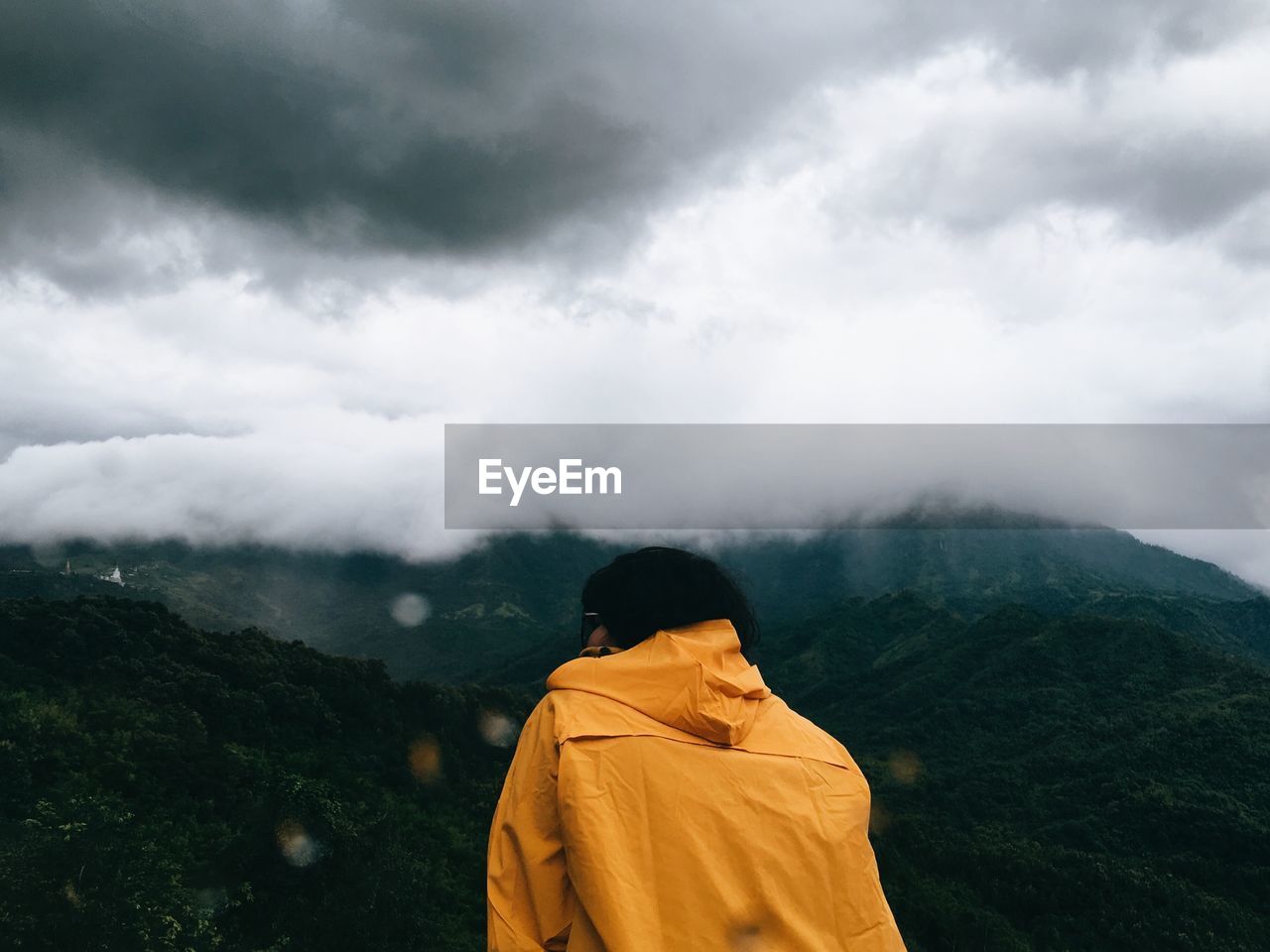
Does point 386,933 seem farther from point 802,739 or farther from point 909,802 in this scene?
point 909,802

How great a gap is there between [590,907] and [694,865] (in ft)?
1.24

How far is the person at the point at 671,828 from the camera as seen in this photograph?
7.85 feet

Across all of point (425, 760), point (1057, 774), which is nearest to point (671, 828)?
point (425, 760)

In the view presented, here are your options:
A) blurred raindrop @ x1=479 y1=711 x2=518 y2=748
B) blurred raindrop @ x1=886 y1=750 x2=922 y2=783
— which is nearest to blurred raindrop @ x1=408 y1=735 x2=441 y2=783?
blurred raindrop @ x1=479 y1=711 x2=518 y2=748

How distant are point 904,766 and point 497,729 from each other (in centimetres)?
5615

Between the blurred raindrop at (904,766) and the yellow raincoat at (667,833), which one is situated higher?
the yellow raincoat at (667,833)

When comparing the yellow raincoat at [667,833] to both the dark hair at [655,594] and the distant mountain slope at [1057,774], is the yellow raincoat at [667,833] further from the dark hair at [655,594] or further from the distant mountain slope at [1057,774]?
the distant mountain slope at [1057,774]

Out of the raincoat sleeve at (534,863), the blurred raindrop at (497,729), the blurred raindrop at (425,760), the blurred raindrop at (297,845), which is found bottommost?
the blurred raindrop at (497,729)

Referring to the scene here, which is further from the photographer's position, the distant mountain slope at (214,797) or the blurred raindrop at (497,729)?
the blurred raindrop at (497,729)

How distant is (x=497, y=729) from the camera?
4684 centimetres

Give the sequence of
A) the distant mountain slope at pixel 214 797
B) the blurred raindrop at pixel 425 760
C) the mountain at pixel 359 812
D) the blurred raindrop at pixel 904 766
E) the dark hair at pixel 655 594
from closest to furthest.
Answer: the dark hair at pixel 655 594, the distant mountain slope at pixel 214 797, the mountain at pixel 359 812, the blurred raindrop at pixel 425 760, the blurred raindrop at pixel 904 766

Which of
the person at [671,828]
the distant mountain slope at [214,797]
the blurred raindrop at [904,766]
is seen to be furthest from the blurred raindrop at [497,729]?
the blurred raindrop at [904,766]

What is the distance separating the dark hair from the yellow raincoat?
0.97 ft

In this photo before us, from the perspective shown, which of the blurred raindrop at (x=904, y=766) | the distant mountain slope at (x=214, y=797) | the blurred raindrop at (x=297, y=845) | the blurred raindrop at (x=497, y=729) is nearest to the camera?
the distant mountain slope at (x=214, y=797)
